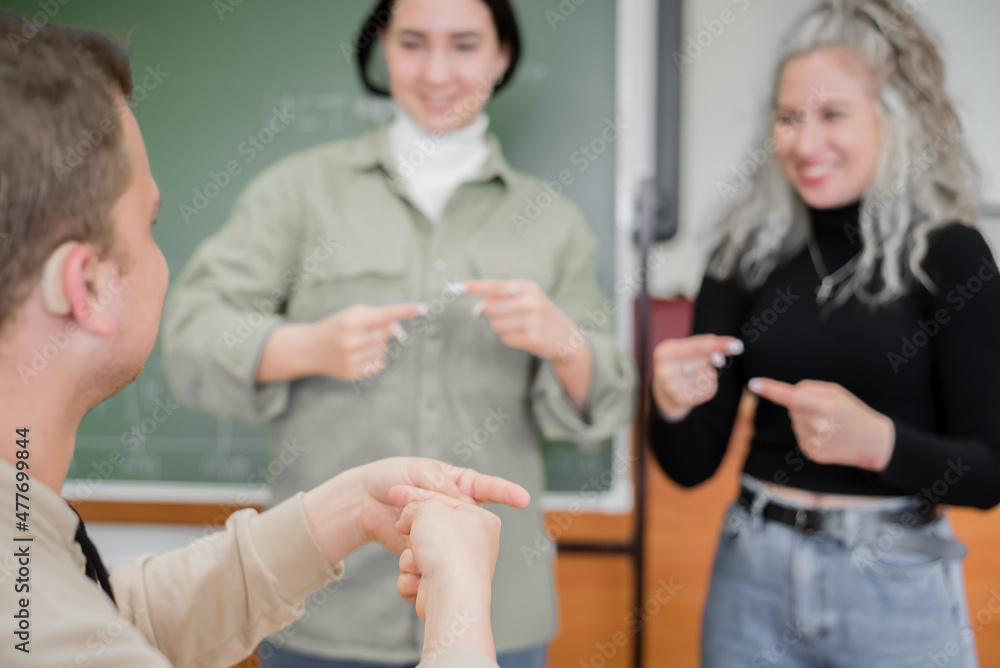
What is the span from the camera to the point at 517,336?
1082 millimetres

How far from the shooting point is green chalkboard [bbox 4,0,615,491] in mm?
1522

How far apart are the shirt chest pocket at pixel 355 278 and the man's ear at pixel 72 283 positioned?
0.60 metres

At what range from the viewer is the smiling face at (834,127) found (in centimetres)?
105

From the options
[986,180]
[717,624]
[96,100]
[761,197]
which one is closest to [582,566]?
[717,624]

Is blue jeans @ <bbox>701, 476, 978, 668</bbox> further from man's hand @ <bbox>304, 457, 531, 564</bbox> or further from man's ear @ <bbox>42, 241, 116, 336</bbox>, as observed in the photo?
man's ear @ <bbox>42, 241, 116, 336</bbox>

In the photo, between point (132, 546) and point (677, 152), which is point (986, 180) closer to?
point (677, 152)

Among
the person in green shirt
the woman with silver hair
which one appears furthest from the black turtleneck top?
the person in green shirt

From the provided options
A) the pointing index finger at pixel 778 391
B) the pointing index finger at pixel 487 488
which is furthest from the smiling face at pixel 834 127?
the pointing index finger at pixel 487 488

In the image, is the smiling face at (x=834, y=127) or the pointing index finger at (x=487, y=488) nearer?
the pointing index finger at (x=487, y=488)

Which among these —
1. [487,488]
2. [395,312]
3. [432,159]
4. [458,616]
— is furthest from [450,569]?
[432,159]

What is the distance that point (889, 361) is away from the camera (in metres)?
0.97

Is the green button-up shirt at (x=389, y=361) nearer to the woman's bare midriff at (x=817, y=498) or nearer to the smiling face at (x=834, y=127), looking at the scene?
the woman's bare midriff at (x=817, y=498)

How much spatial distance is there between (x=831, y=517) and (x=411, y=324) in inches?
26.4

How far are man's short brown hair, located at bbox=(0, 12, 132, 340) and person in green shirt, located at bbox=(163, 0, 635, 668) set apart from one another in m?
0.51
